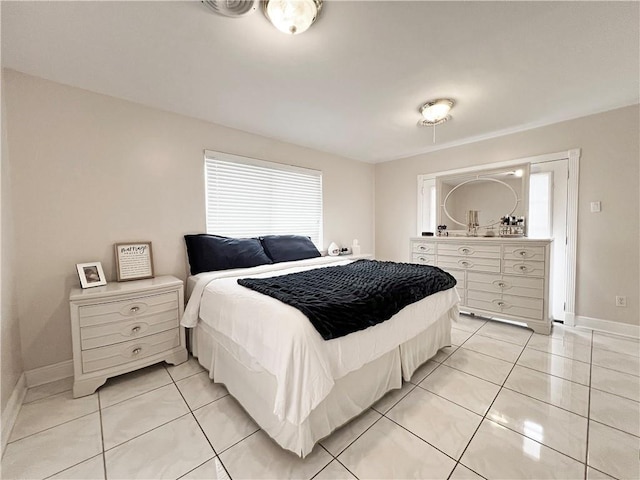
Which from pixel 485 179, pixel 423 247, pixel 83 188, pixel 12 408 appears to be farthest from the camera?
pixel 423 247

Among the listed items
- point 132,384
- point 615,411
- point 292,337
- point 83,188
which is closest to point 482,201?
point 615,411

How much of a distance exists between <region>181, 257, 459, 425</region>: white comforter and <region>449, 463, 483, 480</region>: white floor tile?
597 millimetres

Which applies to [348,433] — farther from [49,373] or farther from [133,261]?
[49,373]

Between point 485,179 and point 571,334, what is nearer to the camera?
point 571,334

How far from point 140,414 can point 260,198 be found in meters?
2.31

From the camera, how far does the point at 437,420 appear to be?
1.53 metres

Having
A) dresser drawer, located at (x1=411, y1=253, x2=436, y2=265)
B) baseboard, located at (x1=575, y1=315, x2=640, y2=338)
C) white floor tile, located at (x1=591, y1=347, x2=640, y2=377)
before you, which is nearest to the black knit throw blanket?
dresser drawer, located at (x1=411, y1=253, x2=436, y2=265)

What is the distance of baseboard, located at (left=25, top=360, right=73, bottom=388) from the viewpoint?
187cm

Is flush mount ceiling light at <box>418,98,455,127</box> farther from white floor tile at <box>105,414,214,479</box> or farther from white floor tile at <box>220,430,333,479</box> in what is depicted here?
white floor tile at <box>105,414,214,479</box>

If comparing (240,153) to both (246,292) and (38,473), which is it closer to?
(246,292)

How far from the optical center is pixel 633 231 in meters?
2.54

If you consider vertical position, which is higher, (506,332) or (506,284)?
(506,284)

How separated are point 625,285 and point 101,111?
5241 millimetres

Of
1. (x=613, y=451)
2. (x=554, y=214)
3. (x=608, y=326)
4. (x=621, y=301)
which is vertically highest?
(x=554, y=214)
